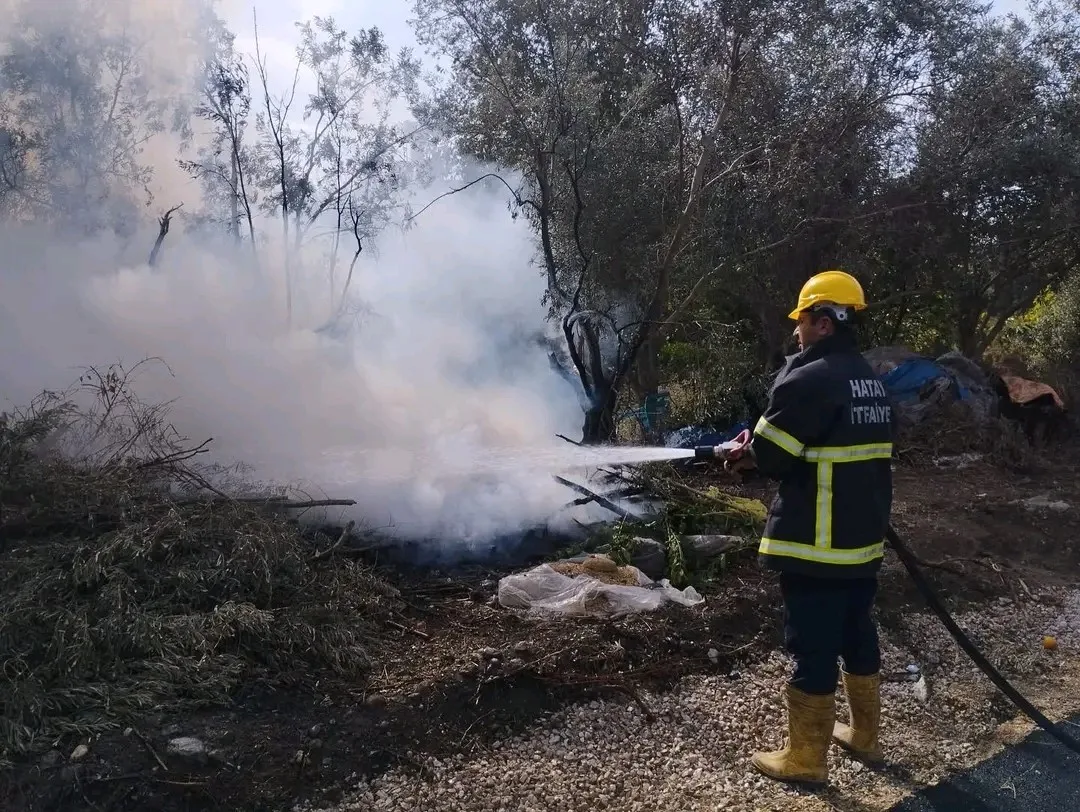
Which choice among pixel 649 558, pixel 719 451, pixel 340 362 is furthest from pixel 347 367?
pixel 719 451

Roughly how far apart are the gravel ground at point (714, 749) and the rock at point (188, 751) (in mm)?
442

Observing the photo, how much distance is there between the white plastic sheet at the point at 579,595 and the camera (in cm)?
452

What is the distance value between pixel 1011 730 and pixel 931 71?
31.8 ft

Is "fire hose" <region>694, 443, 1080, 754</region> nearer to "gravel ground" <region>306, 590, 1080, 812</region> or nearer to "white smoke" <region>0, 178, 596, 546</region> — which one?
"gravel ground" <region>306, 590, 1080, 812</region>

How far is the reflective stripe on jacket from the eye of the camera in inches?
123

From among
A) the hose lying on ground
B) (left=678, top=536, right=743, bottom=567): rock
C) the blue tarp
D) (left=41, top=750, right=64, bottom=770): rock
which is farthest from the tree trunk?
(left=41, top=750, right=64, bottom=770): rock

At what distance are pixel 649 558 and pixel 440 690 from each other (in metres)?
2.00

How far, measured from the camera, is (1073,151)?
35.6ft

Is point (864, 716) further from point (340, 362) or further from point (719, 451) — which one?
point (340, 362)

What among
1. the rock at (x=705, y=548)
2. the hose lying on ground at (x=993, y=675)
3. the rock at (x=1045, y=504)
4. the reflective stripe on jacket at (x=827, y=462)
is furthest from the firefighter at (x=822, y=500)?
the rock at (x=1045, y=504)

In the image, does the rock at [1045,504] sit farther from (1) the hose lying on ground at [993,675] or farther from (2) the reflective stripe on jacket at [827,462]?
(2) the reflective stripe on jacket at [827,462]

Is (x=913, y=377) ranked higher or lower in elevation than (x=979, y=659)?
higher

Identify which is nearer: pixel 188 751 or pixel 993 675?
pixel 188 751

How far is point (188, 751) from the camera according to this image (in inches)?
121
